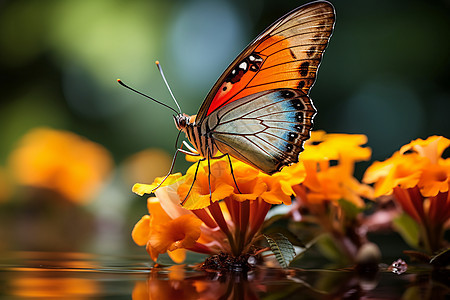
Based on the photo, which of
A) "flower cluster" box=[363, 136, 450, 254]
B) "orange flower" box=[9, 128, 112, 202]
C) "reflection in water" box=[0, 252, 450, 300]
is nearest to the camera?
"reflection in water" box=[0, 252, 450, 300]

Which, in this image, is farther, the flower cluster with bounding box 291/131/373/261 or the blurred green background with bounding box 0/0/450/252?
the blurred green background with bounding box 0/0/450/252

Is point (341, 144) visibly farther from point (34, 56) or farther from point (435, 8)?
point (435, 8)

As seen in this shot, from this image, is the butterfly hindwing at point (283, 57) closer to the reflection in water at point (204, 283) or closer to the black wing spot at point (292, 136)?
the black wing spot at point (292, 136)

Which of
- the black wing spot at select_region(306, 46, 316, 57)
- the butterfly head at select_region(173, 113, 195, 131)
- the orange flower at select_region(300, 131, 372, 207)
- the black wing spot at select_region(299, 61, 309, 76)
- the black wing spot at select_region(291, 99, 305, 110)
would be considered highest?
the black wing spot at select_region(306, 46, 316, 57)

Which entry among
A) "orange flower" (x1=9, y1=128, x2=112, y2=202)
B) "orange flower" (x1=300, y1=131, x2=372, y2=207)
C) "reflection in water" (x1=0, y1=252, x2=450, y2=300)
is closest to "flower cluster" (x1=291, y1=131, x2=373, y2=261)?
"orange flower" (x1=300, y1=131, x2=372, y2=207)

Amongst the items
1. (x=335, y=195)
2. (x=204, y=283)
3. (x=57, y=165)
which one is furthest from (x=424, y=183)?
(x=57, y=165)

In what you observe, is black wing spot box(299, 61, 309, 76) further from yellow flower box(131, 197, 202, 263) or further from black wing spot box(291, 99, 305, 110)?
yellow flower box(131, 197, 202, 263)
